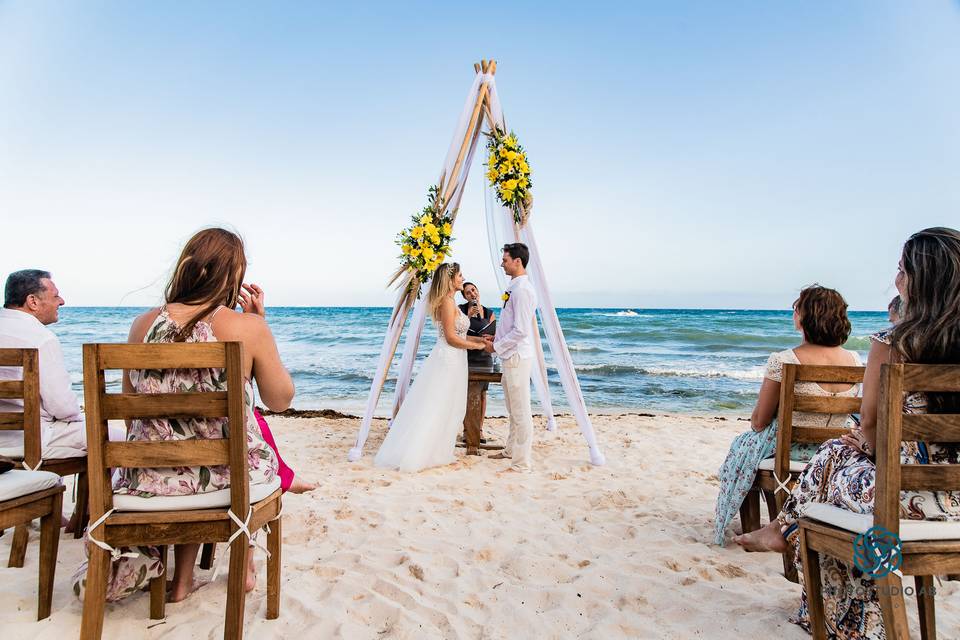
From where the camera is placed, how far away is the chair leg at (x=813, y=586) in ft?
6.50

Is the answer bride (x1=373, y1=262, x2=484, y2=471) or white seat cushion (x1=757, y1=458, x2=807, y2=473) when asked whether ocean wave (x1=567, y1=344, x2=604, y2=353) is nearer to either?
bride (x1=373, y1=262, x2=484, y2=471)

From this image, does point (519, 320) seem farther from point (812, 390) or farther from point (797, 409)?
point (797, 409)

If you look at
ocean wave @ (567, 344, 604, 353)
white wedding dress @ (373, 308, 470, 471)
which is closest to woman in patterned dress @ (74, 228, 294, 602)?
white wedding dress @ (373, 308, 470, 471)

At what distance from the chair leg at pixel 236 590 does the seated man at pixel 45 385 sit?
1.79 m

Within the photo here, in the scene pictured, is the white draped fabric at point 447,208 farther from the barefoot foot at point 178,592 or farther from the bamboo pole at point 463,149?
the barefoot foot at point 178,592

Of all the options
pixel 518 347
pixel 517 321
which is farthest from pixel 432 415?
pixel 517 321

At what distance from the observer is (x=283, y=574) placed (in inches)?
110

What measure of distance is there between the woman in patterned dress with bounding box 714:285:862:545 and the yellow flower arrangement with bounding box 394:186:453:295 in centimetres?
321

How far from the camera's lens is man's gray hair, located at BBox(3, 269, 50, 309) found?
3.33 m

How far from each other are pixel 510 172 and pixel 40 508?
14.3 ft

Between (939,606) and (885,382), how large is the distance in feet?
5.36

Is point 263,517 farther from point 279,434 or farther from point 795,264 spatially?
point 795,264

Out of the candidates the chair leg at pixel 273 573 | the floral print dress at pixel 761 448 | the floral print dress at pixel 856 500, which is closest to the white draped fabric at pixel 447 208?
the chair leg at pixel 273 573

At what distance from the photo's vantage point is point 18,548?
283cm
